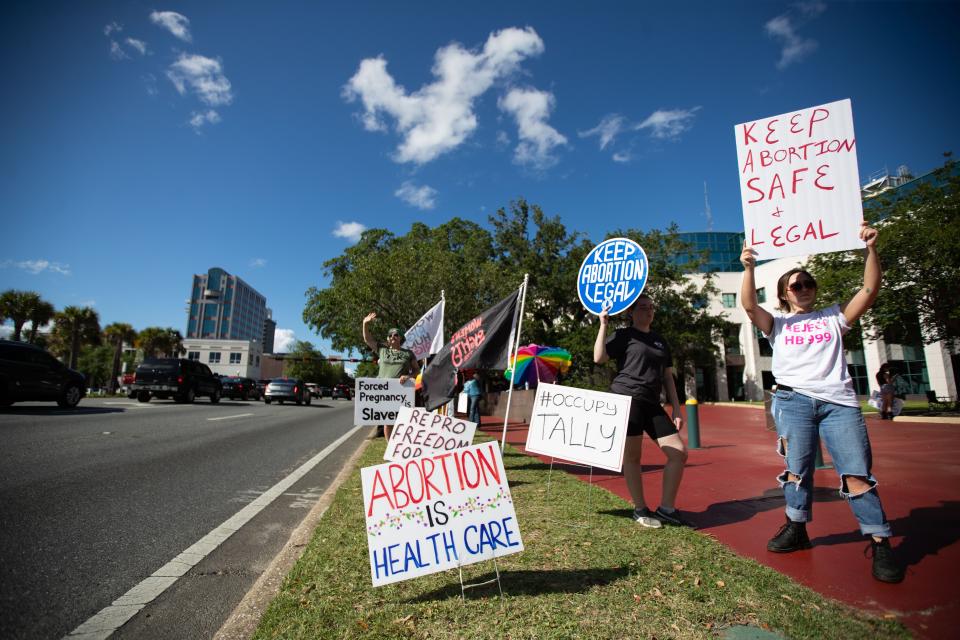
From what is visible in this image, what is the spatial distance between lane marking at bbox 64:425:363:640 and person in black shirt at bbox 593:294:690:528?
3.26 meters

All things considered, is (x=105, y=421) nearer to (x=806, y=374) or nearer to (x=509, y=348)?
(x=509, y=348)

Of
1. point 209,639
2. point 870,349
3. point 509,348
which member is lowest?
point 209,639

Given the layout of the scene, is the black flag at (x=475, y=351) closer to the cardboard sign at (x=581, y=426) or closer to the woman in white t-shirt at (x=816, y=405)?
the cardboard sign at (x=581, y=426)

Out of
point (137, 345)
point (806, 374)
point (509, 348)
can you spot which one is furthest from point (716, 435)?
point (137, 345)

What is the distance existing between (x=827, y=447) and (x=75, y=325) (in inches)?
2430

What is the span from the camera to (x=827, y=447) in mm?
2895

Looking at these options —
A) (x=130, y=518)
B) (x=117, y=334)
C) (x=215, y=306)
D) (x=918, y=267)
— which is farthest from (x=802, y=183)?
(x=215, y=306)

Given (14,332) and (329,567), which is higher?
(14,332)

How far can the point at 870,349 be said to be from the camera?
3441cm

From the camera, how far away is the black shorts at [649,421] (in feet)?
12.4

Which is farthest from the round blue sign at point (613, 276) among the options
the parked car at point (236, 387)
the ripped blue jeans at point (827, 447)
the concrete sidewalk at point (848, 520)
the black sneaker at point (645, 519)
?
the parked car at point (236, 387)

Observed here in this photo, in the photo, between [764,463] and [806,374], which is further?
[764,463]

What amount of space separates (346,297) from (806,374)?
23289 mm

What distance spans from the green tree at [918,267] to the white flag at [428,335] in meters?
16.2
